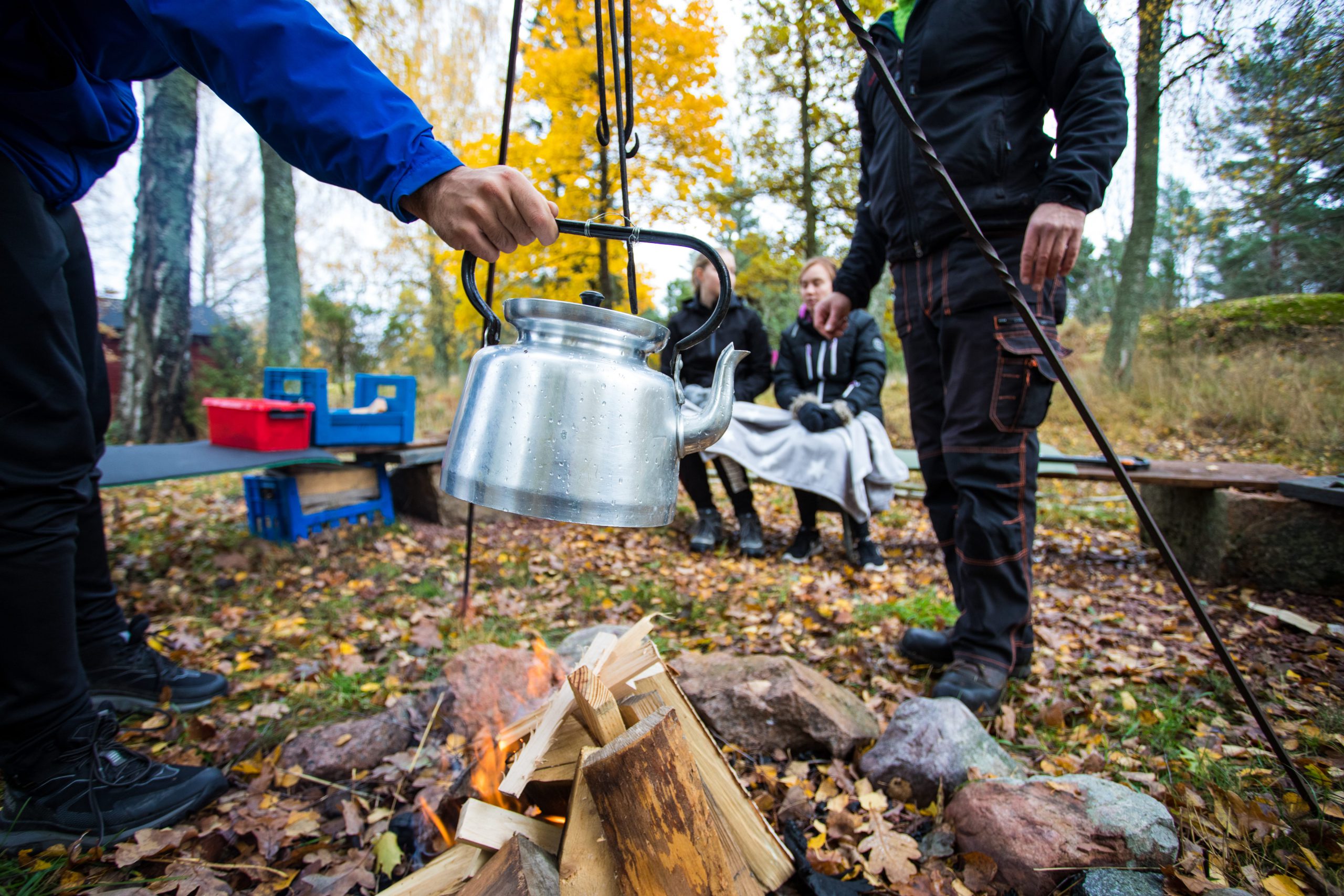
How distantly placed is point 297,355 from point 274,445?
457 centimetres

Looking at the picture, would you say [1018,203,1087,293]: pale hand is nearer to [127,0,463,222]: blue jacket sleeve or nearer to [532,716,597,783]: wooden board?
[127,0,463,222]: blue jacket sleeve

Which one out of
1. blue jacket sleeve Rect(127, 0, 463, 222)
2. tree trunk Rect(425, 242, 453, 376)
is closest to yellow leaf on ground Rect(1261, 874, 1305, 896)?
blue jacket sleeve Rect(127, 0, 463, 222)

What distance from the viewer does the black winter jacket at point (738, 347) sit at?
436 cm

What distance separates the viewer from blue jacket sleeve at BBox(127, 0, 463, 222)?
0.91 m

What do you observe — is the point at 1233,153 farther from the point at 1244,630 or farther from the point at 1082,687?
the point at 1082,687

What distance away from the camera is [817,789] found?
1572 mm

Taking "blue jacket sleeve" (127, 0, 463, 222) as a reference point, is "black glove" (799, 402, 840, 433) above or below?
below

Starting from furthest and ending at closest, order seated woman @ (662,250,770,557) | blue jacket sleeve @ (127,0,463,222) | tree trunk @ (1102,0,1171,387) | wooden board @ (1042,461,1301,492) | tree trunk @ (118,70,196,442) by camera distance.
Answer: tree trunk @ (118,70,196,442) < tree trunk @ (1102,0,1171,387) < seated woman @ (662,250,770,557) < wooden board @ (1042,461,1301,492) < blue jacket sleeve @ (127,0,463,222)

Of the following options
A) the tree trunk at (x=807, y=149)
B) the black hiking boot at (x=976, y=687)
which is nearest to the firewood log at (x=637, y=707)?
the black hiking boot at (x=976, y=687)

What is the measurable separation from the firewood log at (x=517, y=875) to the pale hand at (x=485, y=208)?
0.97 m

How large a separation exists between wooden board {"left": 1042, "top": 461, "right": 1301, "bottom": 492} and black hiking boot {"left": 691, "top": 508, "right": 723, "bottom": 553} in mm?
1903

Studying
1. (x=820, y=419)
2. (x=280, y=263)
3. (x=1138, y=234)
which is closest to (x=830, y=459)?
(x=820, y=419)

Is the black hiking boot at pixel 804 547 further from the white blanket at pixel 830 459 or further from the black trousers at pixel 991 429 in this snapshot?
the black trousers at pixel 991 429

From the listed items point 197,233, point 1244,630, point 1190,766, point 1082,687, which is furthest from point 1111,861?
point 197,233
